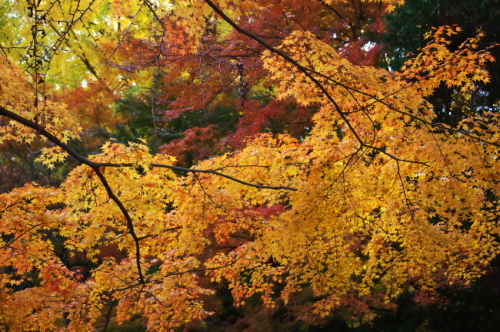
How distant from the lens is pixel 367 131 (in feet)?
17.2

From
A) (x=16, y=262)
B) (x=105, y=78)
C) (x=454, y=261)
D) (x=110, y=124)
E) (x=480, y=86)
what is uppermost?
(x=105, y=78)

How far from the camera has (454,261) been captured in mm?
6027

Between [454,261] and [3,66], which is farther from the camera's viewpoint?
[454,261]

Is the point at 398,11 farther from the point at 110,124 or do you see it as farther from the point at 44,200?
the point at 110,124

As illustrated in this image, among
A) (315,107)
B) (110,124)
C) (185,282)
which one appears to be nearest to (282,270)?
(185,282)

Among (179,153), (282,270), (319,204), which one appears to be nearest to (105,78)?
(179,153)

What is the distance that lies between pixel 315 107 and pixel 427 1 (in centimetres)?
262

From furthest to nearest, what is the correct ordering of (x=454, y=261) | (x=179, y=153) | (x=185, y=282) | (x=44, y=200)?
(x=179, y=153)
(x=454, y=261)
(x=185, y=282)
(x=44, y=200)

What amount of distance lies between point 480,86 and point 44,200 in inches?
262

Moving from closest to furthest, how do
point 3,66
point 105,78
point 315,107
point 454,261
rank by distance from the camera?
1. point 3,66
2. point 454,261
3. point 315,107
4. point 105,78

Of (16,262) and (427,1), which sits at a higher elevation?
(427,1)

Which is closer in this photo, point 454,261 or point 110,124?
point 454,261

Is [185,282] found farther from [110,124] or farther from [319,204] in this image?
[110,124]

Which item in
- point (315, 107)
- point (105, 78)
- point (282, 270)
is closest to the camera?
point (282, 270)
